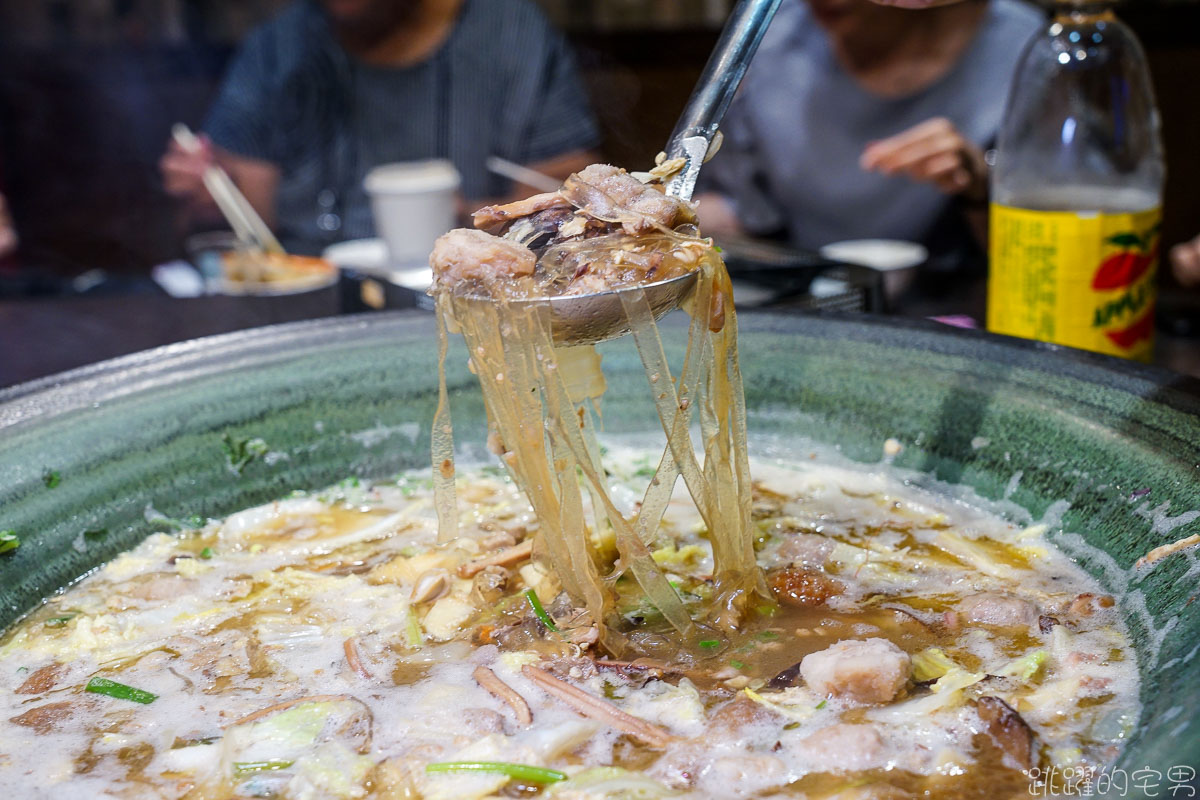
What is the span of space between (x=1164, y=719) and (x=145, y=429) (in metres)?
1.35

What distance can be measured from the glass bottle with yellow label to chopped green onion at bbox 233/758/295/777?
1.27 meters

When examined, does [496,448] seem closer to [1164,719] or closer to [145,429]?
[145,429]

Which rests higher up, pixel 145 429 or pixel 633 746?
pixel 145 429

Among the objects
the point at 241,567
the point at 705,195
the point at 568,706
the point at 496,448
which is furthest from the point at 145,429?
the point at 705,195

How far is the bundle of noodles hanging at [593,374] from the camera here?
1.14 metres

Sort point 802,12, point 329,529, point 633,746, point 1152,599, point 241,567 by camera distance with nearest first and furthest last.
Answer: point 633,746 → point 1152,599 → point 241,567 → point 329,529 → point 802,12

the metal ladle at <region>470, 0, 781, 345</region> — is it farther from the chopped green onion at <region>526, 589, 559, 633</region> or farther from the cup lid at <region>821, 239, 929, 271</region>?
the cup lid at <region>821, 239, 929, 271</region>

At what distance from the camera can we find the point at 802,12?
396 centimetres

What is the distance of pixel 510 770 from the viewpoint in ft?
3.14

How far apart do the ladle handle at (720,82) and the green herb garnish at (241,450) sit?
0.81 m

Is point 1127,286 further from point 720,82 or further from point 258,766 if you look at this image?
point 258,766

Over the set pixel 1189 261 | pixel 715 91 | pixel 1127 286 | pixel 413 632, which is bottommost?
pixel 413 632

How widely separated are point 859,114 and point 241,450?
9.61 ft

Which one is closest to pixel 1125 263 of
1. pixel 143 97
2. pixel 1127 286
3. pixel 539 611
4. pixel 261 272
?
pixel 1127 286
